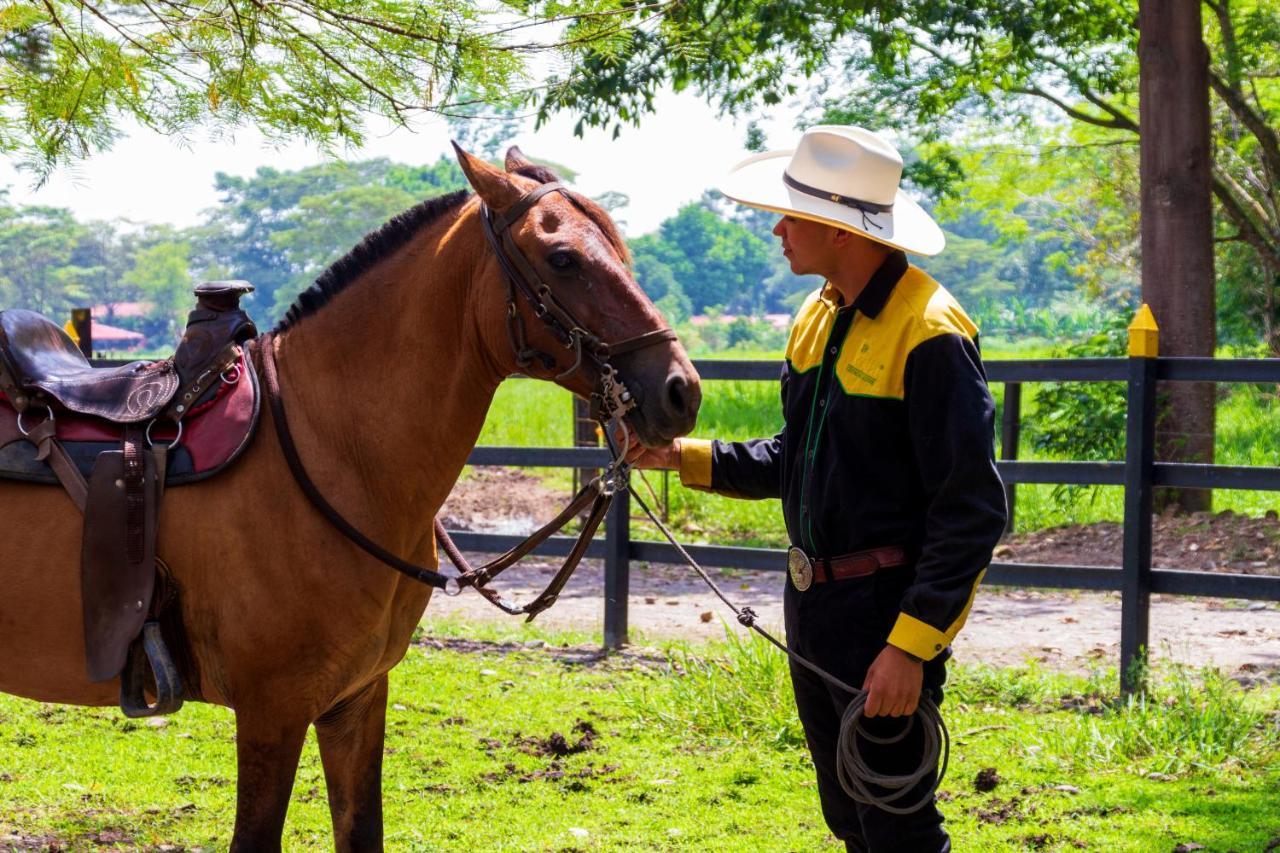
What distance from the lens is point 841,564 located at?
2.57 metres

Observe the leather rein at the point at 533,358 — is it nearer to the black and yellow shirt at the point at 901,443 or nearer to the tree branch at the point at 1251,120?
the black and yellow shirt at the point at 901,443

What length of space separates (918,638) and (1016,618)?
5.28m

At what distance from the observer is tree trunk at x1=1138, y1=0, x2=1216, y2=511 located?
8469 millimetres

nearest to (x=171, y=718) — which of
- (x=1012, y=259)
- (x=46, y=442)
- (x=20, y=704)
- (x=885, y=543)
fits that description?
(x=20, y=704)

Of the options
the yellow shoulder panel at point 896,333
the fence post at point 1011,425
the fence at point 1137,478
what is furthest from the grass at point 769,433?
the yellow shoulder panel at point 896,333

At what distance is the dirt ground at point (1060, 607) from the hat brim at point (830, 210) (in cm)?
308

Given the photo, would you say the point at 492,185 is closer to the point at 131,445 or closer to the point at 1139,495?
the point at 131,445

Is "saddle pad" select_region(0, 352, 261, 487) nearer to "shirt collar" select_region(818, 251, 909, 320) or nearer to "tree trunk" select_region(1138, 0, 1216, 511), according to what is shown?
"shirt collar" select_region(818, 251, 909, 320)

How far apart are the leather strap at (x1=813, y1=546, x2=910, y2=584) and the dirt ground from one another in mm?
2990

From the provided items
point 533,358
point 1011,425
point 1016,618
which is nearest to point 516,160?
point 533,358

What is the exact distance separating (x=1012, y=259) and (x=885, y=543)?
100m

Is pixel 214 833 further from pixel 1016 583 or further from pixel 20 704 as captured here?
pixel 1016 583

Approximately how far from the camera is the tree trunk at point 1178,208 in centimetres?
847

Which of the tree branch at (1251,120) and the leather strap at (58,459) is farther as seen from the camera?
the tree branch at (1251,120)
